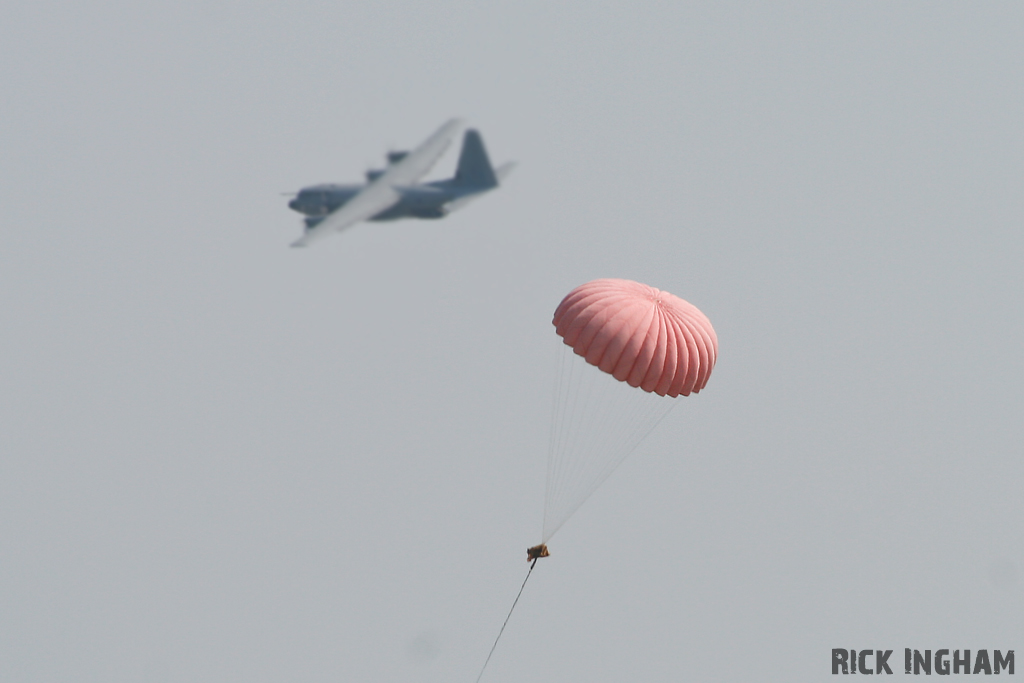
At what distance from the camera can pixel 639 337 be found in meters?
45.9

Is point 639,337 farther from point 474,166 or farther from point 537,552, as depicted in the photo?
point 474,166

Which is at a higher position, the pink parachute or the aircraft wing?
the aircraft wing

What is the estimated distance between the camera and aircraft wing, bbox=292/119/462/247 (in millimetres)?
64562

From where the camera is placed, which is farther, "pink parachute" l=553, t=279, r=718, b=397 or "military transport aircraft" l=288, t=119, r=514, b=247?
"military transport aircraft" l=288, t=119, r=514, b=247

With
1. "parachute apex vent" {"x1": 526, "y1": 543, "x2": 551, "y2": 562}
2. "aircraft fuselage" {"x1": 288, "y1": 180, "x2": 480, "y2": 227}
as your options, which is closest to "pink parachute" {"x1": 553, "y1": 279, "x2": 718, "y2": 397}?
"parachute apex vent" {"x1": 526, "y1": 543, "x2": 551, "y2": 562}

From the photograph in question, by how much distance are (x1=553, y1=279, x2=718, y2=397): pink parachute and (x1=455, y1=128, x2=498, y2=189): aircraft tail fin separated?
20.4 m

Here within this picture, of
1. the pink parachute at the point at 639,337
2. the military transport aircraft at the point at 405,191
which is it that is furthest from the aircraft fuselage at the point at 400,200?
the pink parachute at the point at 639,337

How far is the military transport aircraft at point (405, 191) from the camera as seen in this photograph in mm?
64562

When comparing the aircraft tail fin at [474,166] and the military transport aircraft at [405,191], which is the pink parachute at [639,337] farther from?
the aircraft tail fin at [474,166]

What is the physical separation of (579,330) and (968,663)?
122 feet

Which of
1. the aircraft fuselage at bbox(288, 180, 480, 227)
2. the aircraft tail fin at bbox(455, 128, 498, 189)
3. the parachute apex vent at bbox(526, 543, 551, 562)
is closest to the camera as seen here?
the parachute apex vent at bbox(526, 543, 551, 562)

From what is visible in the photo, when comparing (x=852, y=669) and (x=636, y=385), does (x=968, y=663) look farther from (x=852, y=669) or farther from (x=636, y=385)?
(x=636, y=385)

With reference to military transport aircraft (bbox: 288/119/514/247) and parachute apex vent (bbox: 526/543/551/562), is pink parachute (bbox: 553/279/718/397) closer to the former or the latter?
parachute apex vent (bbox: 526/543/551/562)

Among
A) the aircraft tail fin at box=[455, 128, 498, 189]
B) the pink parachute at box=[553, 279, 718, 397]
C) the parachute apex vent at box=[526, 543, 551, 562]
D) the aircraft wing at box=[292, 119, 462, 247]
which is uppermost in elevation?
the aircraft tail fin at box=[455, 128, 498, 189]
